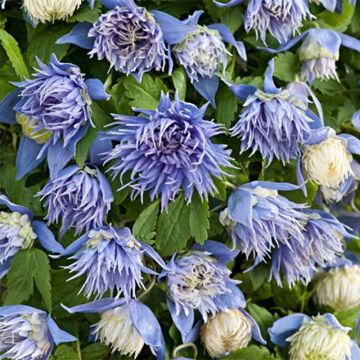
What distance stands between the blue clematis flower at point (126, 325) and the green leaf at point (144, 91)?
0.26m

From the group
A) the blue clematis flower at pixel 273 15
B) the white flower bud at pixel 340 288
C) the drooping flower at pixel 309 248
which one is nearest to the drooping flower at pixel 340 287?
the white flower bud at pixel 340 288

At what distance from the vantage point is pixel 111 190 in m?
0.87

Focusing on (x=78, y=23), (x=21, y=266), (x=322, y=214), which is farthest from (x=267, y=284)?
(x=78, y=23)

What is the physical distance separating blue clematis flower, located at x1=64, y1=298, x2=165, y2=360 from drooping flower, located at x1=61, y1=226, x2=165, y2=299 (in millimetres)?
37

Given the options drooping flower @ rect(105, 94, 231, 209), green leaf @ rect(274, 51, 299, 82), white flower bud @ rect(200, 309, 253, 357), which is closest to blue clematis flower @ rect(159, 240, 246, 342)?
white flower bud @ rect(200, 309, 253, 357)

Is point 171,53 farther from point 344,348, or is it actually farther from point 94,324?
point 344,348

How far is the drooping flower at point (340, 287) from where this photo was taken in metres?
1.09

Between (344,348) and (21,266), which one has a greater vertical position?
(21,266)

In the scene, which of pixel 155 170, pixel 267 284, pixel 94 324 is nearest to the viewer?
pixel 155 170

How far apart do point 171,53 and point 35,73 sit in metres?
0.18

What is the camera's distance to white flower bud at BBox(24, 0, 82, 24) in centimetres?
85

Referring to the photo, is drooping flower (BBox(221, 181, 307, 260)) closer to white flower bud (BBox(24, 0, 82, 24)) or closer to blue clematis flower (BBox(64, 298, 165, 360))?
blue clematis flower (BBox(64, 298, 165, 360))

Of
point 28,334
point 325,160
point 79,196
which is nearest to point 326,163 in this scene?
point 325,160

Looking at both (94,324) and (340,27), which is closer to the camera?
(94,324)
